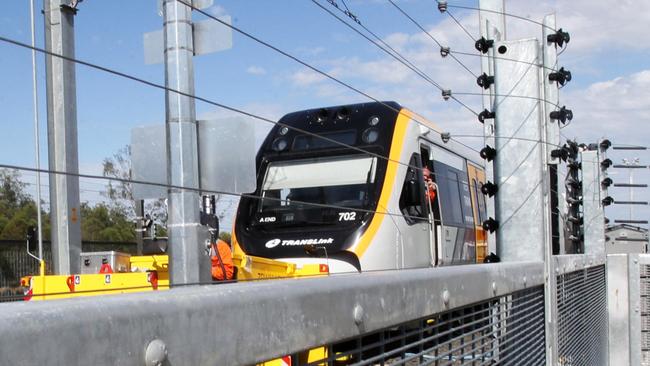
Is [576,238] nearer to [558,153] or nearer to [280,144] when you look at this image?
[558,153]

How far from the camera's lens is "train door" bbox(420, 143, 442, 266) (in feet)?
37.4

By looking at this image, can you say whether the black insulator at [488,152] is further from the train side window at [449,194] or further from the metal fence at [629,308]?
the train side window at [449,194]

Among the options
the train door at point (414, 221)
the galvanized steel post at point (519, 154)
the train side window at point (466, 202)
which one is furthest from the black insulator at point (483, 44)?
the train side window at point (466, 202)

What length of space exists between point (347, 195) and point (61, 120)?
819 cm

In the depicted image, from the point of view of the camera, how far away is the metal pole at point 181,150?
10.9 ft

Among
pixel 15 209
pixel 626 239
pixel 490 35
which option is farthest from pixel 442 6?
pixel 626 239

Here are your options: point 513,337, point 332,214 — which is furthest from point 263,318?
point 332,214

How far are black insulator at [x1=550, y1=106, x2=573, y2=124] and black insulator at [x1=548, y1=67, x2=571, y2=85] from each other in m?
0.19

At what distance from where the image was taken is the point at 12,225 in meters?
2.20

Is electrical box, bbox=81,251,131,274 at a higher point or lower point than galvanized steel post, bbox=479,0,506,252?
lower

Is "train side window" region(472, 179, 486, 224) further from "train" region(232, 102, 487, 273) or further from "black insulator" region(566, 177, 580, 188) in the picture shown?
"black insulator" region(566, 177, 580, 188)

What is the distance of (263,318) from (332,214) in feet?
29.0

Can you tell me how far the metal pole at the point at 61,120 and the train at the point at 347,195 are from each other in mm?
7226

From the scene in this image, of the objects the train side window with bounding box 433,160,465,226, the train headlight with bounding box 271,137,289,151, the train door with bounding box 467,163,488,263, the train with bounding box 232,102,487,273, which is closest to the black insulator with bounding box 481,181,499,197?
the train with bounding box 232,102,487,273
